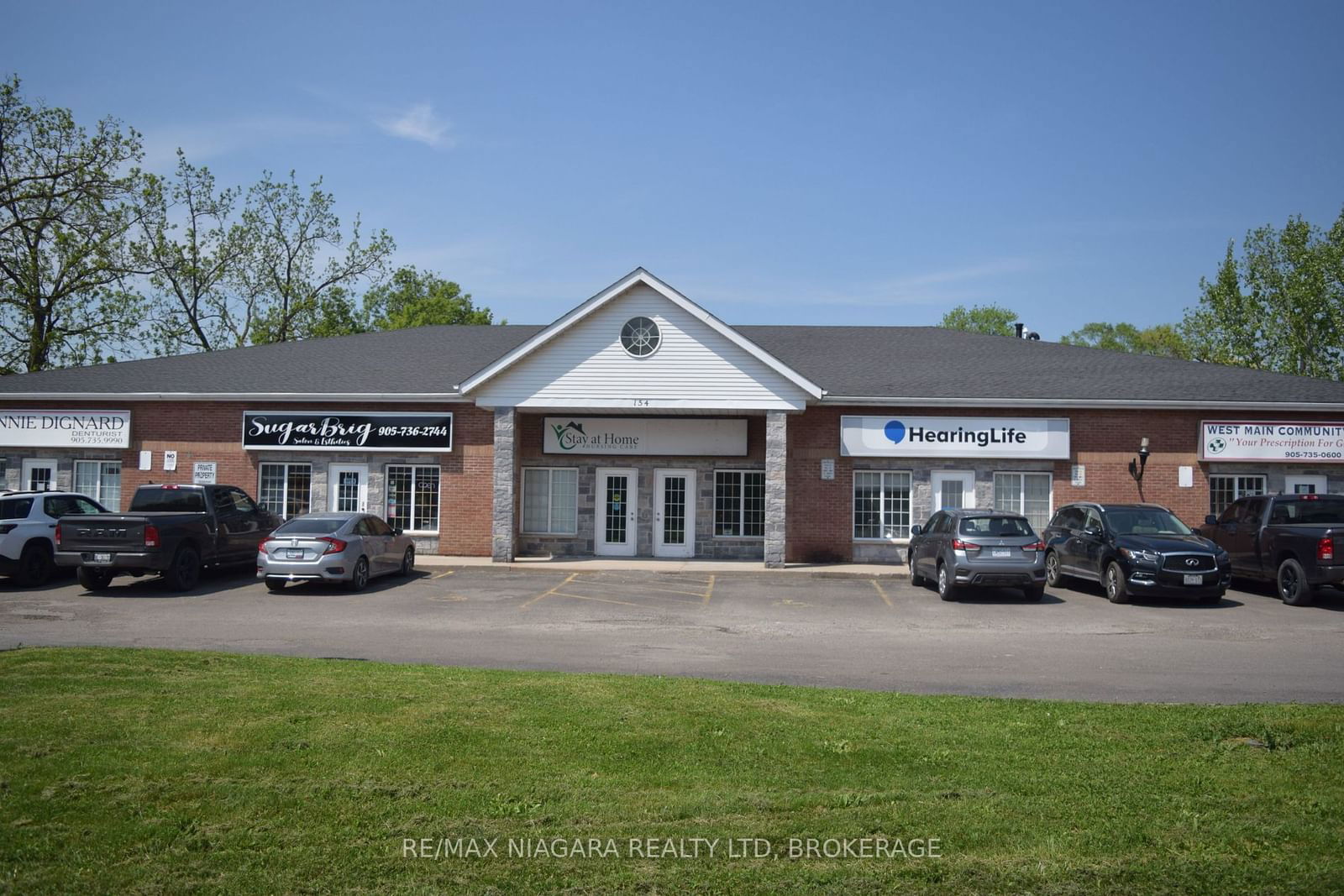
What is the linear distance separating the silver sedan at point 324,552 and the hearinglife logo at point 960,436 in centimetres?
1236

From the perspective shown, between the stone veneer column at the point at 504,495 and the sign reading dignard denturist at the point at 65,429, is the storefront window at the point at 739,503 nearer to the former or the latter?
the stone veneer column at the point at 504,495

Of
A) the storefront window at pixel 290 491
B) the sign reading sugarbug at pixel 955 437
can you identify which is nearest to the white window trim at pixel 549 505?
the storefront window at pixel 290 491

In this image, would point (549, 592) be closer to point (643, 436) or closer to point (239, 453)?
point (643, 436)

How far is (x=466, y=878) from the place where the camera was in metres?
4.86

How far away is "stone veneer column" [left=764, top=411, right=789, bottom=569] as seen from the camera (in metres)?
23.2

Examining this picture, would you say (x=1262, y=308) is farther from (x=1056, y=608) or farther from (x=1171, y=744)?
(x=1171, y=744)

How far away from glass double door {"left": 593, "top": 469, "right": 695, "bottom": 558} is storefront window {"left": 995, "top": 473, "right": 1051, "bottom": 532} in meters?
7.56

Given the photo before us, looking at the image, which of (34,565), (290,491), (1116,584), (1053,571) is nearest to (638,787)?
(1116,584)

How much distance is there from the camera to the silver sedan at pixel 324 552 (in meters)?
17.8

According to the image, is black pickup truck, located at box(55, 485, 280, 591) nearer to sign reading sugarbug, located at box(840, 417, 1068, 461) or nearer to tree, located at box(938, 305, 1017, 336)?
sign reading sugarbug, located at box(840, 417, 1068, 461)

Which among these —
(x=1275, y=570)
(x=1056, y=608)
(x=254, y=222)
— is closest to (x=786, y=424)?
(x=1056, y=608)

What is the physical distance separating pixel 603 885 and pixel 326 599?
13.7 m

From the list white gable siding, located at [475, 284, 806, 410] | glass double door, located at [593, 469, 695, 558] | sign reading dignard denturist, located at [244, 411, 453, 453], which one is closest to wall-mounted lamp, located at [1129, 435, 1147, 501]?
white gable siding, located at [475, 284, 806, 410]

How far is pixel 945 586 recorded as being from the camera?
1822 cm
